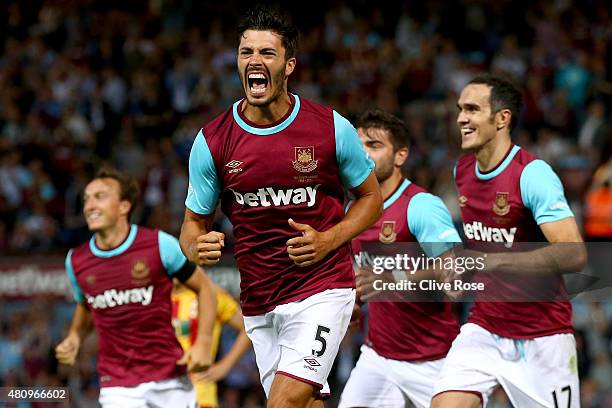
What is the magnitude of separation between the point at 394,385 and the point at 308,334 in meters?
1.70

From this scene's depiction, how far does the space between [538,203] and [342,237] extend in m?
1.38

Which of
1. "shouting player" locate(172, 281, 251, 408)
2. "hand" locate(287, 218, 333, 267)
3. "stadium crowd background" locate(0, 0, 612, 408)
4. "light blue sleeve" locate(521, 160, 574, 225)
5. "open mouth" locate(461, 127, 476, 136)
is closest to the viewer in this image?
"hand" locate(287, 218, 333, 267)

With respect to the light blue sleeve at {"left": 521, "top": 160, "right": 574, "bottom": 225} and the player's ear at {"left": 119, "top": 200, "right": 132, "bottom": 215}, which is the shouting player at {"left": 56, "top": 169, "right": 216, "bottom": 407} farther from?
the light blue sleeve at {"left": 521, "top": 160, "right": 574, "bottom": 225}

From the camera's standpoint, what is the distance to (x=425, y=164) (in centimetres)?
1338

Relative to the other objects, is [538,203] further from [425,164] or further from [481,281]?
[425,164]

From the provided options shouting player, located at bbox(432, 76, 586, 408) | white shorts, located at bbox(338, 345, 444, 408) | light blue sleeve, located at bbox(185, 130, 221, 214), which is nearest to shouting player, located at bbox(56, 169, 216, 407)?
white shorts, located at bbox(338, 345, 444, 408)

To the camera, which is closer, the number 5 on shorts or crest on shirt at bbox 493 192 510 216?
the number 5 on shorts

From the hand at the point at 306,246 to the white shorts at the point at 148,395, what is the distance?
2351 mm

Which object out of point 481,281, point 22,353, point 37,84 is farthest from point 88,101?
point 481,281

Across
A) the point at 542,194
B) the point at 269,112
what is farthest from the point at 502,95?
the point at 269,112

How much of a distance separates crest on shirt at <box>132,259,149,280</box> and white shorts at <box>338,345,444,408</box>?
1.55 meters

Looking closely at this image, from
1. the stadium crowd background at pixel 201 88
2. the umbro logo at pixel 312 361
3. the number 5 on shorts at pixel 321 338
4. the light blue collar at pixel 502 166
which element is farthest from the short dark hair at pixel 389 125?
the stadium crowd background at pixel 201 88

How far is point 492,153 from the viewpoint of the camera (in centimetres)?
668

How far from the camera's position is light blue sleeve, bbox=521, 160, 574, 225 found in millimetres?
6156
